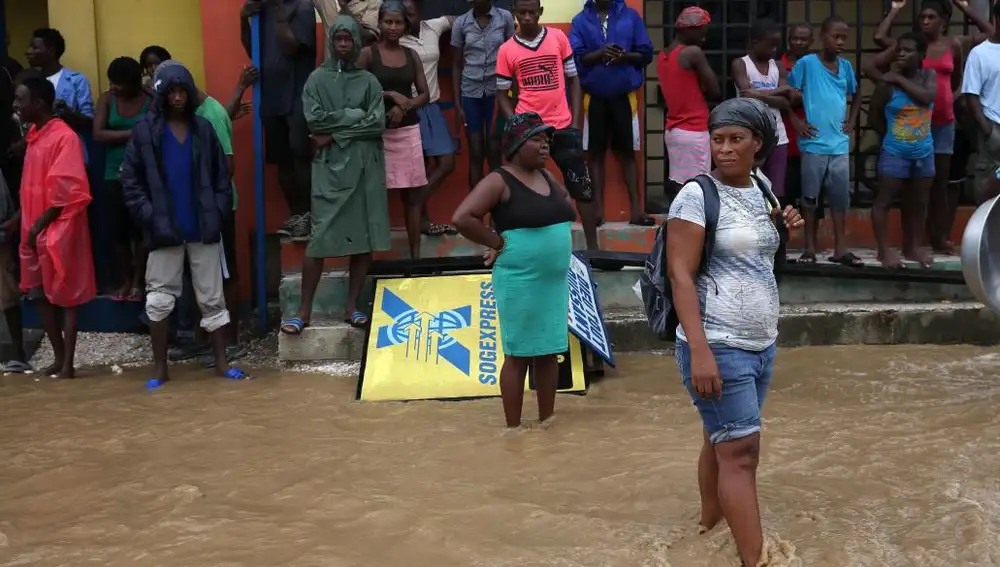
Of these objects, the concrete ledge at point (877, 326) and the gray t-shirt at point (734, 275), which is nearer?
the gray t-shirt at point (734, 275)

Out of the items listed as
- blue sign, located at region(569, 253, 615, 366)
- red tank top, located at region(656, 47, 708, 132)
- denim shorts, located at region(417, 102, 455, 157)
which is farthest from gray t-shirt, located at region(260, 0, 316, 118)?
red tank top, located at region(656, 47, 708, 132)

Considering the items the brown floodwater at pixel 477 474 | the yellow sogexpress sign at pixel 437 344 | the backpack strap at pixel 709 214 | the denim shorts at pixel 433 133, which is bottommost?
the brown floodwater at pixel 477 474

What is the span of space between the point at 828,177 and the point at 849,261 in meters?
0.68

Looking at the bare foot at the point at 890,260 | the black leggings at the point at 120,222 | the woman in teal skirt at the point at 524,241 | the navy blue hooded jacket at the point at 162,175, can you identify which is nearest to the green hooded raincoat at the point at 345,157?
the navy blue hooded jacket at the point at 162,175

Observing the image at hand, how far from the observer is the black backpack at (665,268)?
4.01 meters

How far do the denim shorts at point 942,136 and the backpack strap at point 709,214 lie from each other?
19.2ft

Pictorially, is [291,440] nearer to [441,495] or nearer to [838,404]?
[441,495]

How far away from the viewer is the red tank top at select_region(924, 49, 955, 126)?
357 inches

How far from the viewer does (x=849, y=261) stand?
888 cm

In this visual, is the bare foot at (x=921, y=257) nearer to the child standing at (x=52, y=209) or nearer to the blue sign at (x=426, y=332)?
the blue sign at (x=426, y=332)

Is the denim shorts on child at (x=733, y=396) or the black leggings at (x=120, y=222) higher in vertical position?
the black leggings at (x=120, y=222)

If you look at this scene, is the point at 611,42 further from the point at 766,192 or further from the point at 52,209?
the point at 766,192

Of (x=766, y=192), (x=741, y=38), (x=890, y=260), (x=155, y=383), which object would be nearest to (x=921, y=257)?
(x=890, y=260)

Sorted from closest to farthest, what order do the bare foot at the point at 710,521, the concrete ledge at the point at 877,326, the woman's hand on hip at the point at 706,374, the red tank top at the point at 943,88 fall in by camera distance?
1. the woman's hand on hip at the point at 706,374
2. the bare foot at the point at 710,521
3. the concrete ledge at the point at 877,326
4. the red tank top at the point at 943,88
